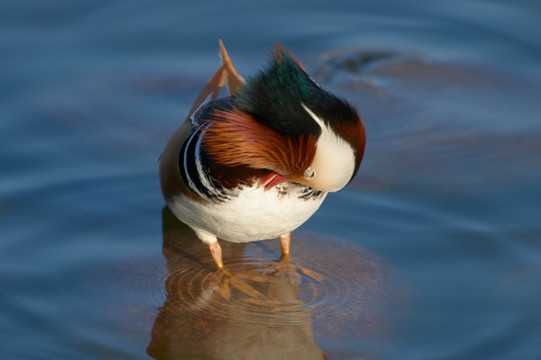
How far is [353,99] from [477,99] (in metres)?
0.99

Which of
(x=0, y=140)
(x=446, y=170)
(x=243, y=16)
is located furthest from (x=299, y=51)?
(x=0, y=140)

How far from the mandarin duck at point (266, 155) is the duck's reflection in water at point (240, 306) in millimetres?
397

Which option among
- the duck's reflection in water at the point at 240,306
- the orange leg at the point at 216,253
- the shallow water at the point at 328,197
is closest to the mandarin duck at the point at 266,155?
the orange leg at the point at 216,253

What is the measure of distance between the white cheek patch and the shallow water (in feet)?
3.24

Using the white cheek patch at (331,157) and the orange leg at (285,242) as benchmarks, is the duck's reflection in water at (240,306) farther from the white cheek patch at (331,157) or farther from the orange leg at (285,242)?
the white cheek patch at (331,157)

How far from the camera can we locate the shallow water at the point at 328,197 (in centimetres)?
412

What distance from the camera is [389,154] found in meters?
5.72

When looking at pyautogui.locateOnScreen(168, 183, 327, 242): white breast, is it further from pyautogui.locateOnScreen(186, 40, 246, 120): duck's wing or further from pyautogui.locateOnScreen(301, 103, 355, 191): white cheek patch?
pyautogui.locateOnScreen(186, 40, 246, 120): duck's wing

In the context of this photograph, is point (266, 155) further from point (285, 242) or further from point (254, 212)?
point (285, 242)

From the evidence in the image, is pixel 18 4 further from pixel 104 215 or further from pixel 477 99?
pixel 477 99

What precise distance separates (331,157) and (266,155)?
32 cm

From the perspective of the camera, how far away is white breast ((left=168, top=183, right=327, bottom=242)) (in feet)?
12.7

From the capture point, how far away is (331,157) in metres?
3.43

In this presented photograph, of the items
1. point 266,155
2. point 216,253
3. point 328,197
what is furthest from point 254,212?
point 328,197
